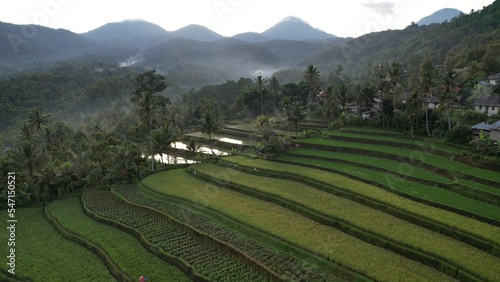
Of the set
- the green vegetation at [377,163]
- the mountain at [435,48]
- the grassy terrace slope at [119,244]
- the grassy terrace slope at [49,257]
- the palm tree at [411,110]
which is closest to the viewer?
the grassy terrace slope at [119,244]

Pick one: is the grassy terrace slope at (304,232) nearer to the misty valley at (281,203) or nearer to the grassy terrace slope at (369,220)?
the misty valley at (281,203)

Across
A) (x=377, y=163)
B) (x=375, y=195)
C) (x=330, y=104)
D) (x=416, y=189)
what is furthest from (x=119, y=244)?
(x=330, y=104)

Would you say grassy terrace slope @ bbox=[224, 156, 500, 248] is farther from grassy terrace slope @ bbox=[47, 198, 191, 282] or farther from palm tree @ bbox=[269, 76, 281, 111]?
palm tree @ bbox=[269, 76, 281, 111]

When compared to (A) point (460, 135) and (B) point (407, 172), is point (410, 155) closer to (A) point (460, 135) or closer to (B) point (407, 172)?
(B) point (407, 172)

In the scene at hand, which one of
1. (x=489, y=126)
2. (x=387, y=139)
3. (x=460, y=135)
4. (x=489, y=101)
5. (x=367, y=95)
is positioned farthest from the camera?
(x=367, y=95)

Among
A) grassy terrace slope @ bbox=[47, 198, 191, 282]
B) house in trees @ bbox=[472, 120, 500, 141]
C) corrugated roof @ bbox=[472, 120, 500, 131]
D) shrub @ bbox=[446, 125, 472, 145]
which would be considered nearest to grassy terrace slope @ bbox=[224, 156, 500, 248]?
shrub @ bbox=[446, 125, 472, 145]

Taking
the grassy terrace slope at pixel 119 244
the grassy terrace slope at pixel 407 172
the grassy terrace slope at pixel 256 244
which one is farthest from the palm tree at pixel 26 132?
the grassy terrace slope at pixel 407 172
